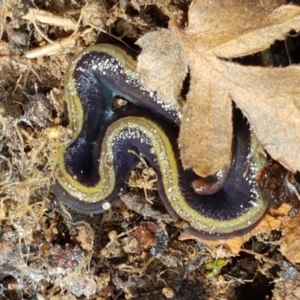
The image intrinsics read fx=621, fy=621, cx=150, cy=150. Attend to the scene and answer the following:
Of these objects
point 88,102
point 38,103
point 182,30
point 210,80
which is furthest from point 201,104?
point 38,103

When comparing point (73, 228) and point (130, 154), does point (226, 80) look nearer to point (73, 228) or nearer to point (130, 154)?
point (130, 154)

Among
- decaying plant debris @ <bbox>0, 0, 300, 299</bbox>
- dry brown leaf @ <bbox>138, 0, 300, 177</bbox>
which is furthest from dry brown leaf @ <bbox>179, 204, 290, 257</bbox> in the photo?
dry brown leaf @ <bbox>138, 0, 300, 177</bbox>

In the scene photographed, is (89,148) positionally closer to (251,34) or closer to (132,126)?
(132,126)

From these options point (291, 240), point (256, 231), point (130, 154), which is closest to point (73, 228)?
point (130, 154)

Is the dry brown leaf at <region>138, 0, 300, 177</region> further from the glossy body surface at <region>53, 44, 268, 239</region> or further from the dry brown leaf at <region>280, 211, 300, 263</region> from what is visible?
the dry brown leaf at <region>280, 211, 300, 263</region>

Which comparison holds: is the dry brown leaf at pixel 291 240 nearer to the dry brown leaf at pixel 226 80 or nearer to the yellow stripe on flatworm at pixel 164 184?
the yellow stripe on flatworm at pixel 164 184
